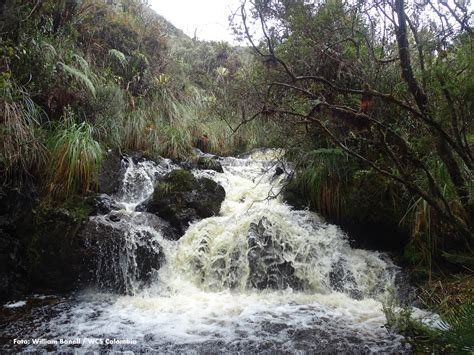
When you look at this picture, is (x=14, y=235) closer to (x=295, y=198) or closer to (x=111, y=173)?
(x=111, y=173)

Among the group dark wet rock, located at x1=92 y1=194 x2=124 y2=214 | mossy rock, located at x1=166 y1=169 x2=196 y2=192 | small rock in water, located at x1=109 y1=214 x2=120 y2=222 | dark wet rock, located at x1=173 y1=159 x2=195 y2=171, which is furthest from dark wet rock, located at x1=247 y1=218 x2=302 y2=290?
dark wet rock, located at x1=173 y1=159 x2=195 y2=171

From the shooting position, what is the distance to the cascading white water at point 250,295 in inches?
139

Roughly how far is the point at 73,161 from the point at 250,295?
315 centimetres

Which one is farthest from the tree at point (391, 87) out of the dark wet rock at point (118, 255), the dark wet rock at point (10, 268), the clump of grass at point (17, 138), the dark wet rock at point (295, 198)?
the dark wet rock at point (10, 268)

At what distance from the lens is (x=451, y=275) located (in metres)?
4.37

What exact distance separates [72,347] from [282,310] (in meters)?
2.19

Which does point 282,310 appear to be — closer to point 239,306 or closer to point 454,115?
point 239,306

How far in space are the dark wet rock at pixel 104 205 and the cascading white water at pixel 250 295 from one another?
0.22 m

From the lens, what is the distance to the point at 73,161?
5.38 metres

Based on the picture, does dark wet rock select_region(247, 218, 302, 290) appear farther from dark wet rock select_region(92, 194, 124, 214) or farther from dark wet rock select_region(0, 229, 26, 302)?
dark wet rock select_region(0, 229, 26, 302)

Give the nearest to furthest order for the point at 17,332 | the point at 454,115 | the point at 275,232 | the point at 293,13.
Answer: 1. the point at 454,115
2. the point at 17,332
3. the point at 293,13
4. the point at 275,232

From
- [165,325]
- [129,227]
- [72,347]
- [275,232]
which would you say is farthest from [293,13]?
[72,347]

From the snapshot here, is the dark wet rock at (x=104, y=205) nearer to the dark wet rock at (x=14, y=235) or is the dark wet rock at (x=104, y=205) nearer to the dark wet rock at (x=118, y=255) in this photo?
the dark wet rock at (x=118, y=255)

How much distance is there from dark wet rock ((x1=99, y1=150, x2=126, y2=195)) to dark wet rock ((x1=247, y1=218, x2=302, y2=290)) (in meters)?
2.68
